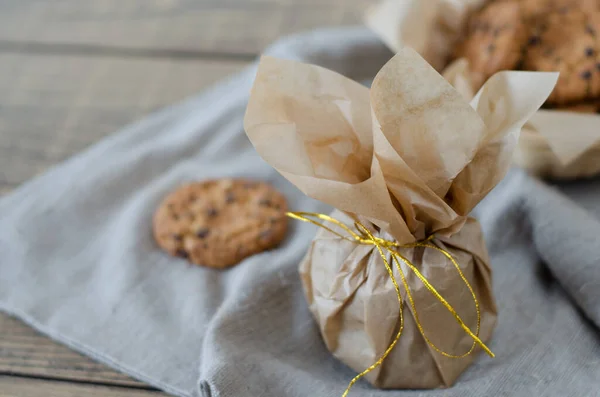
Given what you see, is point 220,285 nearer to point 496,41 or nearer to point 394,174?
point 394,174

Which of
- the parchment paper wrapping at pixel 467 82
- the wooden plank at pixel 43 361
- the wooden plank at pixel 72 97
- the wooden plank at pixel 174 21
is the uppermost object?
the parchment paper wrapping at pixel 467 82

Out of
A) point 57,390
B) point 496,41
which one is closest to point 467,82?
point 496,41

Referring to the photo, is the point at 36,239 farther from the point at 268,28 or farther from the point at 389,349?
the point at 268,28

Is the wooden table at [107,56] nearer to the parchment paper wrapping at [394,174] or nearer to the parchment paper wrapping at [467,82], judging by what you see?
the parchment paper wrapping at [467,82]

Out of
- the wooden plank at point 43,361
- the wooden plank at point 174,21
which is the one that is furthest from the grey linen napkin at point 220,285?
the wooden plank at point 174,21

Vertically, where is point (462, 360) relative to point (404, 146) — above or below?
below

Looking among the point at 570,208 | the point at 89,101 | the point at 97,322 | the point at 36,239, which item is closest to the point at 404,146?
the point at 570,208
